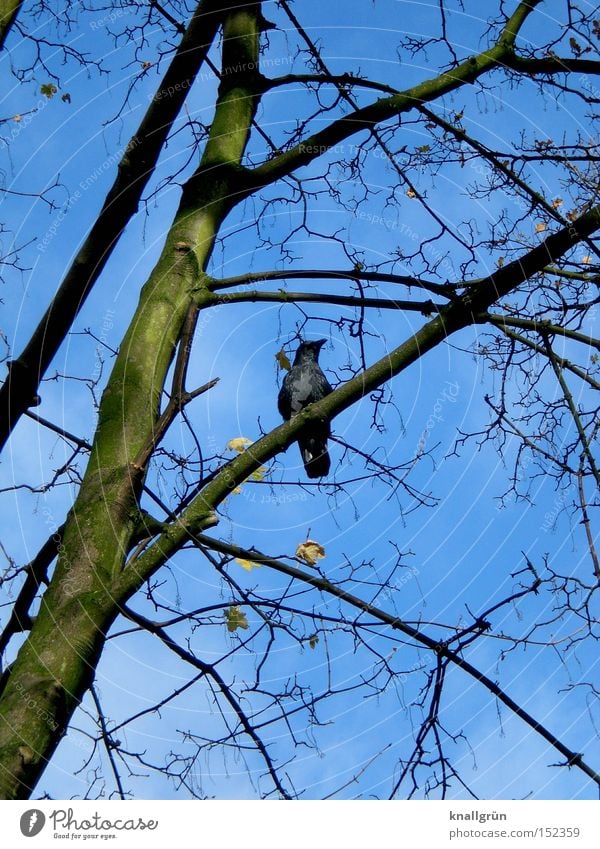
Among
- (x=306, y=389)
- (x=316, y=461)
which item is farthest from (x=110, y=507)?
(x=306, y=389)

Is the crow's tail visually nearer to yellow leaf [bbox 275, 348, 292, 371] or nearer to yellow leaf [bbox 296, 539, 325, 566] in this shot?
yellow leaf [bbox 275, 348, 292, 371]

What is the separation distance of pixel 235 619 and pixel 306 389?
2.86 m

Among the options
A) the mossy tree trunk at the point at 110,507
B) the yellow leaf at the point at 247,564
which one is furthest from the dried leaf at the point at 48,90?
the yellow leaf at the point at 247,564

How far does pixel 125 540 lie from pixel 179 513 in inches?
9.6

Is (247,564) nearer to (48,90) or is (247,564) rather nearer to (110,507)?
(110,507)

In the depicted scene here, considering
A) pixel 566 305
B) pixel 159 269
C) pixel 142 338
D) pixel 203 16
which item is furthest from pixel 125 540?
pixel 203 16

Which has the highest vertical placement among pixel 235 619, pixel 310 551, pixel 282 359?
pixel 282 359

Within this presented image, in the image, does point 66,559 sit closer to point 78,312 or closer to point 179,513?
point 179,513

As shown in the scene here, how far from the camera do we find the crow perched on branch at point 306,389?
659 centimetres

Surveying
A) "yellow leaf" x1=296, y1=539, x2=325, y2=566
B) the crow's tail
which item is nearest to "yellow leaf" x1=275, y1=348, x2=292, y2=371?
the crow's tail

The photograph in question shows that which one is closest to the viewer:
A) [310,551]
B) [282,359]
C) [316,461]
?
[310,551]

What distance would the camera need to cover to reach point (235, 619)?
158 inches

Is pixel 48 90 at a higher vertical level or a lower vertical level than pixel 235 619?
higher

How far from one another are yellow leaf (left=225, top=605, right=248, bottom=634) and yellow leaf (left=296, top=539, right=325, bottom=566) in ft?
1.18
